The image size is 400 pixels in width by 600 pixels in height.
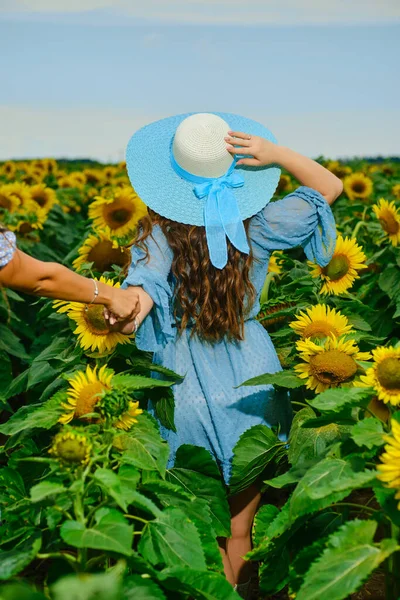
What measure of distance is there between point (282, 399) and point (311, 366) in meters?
0.29

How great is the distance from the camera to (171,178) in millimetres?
2518

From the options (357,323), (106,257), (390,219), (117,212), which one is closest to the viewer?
(357,323)

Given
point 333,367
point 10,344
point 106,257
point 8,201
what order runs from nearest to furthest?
point 333,367 < point 106,257 < point 10,344 < point 8,201

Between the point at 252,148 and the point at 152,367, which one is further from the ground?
the point at 252,148

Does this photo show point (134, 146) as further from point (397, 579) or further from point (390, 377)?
point (397, 579)

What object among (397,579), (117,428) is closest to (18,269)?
(117,428)

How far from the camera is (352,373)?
2326mm

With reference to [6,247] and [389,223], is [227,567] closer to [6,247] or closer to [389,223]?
[6,247]

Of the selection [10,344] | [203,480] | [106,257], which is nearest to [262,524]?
[203,480]

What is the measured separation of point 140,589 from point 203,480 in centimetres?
67

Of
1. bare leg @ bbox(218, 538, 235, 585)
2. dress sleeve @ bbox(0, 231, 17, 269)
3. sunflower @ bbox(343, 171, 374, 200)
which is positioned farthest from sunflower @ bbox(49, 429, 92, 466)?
sunflower @ bbox(343, 171, 374, 200)

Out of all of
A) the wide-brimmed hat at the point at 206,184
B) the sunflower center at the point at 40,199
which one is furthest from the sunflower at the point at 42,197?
the wide-brimmed hat at the point at 206,184

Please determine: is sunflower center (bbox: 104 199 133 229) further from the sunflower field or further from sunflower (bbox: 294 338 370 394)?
sunflower (bbox: 294 338 370 394)

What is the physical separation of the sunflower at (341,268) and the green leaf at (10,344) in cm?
184
